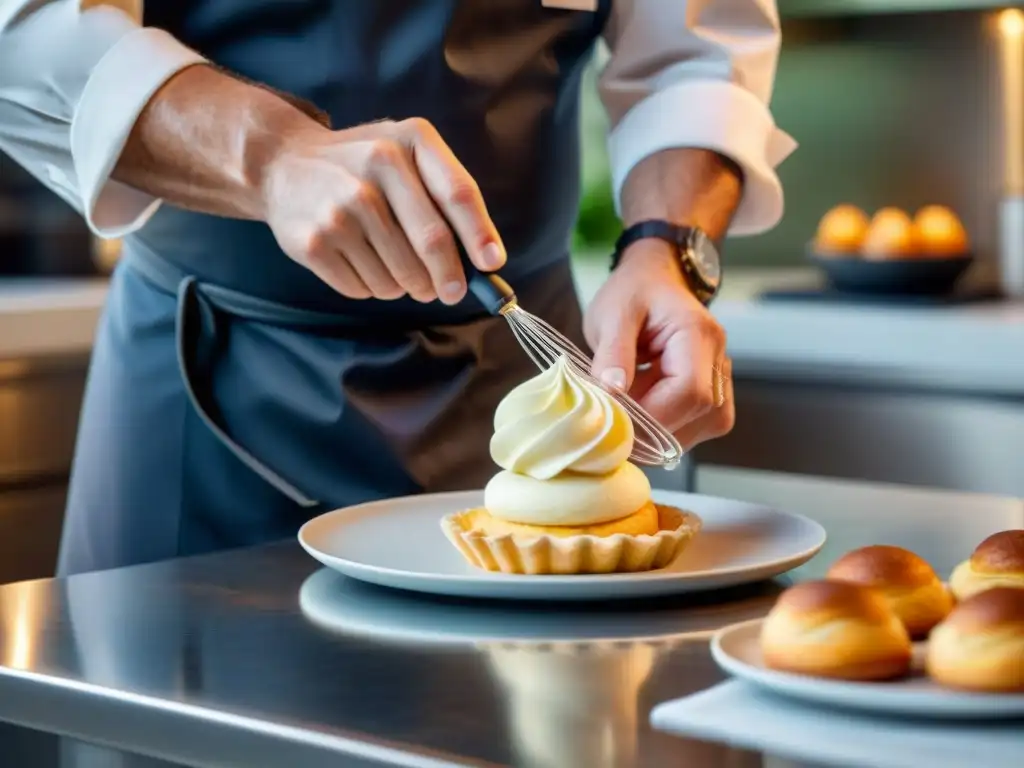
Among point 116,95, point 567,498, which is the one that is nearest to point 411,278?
Result: point 567,498

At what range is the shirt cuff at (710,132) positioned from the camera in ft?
4.33

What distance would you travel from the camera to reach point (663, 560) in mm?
883

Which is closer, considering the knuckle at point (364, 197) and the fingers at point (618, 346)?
the knuckle at point (364, 197)

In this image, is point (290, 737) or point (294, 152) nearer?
point (290, 737)

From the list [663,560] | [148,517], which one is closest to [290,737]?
[663,560]

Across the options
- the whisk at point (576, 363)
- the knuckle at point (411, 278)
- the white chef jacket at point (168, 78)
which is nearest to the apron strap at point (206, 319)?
the white chef jacket at point (168, 78)

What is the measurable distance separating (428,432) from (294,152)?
36 cm

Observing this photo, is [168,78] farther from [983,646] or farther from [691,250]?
[983,646]

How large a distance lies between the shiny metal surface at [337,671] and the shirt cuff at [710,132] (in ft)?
1.52

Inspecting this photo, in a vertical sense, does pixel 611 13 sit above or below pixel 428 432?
above

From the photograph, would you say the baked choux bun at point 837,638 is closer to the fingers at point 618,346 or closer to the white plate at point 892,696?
the white plate at point 892,696

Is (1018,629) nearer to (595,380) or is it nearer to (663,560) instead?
(663,560)

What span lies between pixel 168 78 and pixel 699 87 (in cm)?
47

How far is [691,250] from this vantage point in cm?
126
